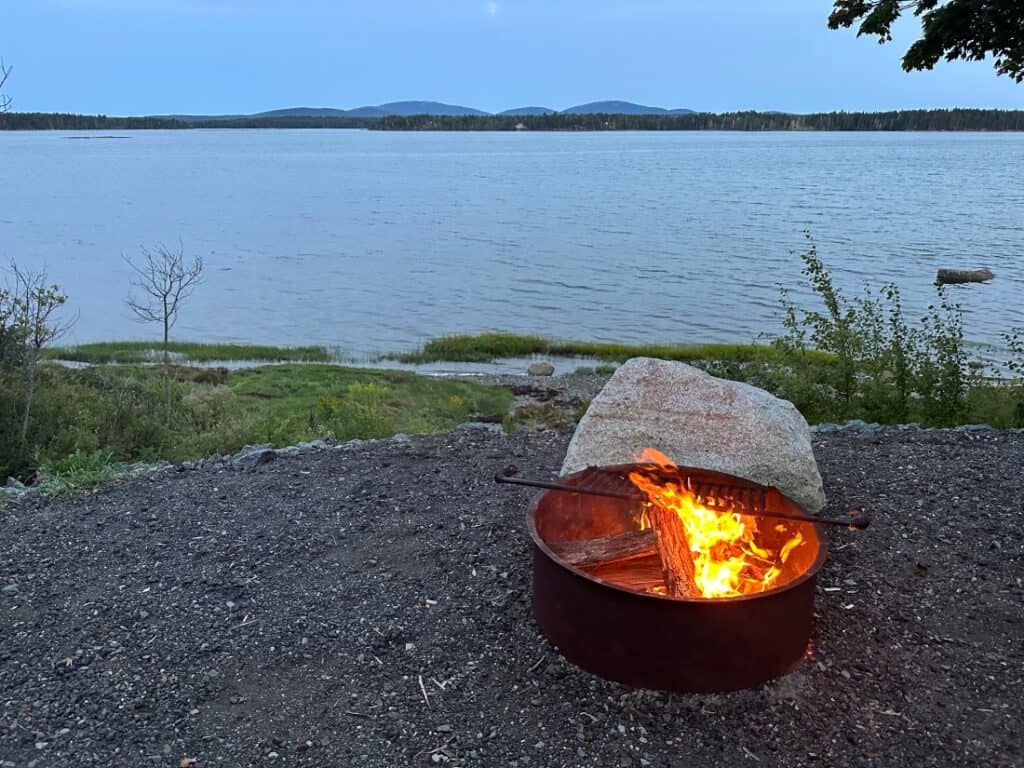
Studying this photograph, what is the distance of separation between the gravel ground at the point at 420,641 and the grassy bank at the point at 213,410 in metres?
2.30

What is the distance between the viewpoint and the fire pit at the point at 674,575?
361cm

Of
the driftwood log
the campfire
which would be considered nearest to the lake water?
the driftwood log

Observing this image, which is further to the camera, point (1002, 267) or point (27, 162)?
point (27, 162)

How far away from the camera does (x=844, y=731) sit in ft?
11.7

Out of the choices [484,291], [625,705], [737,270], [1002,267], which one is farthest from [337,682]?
[1002,267]

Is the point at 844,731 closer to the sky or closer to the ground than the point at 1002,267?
closer to the sky

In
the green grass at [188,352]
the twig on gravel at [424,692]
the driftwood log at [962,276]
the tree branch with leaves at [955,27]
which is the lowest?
the green grass at [188,352]

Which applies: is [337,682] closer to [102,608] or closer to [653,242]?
[102,608]

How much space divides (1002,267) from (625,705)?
3347cm

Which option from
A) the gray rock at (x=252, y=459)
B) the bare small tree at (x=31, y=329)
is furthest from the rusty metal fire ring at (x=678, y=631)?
the bare small tree at (x=31, y=329)

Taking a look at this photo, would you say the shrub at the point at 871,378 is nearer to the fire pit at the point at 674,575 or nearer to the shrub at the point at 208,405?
the fire pit at the point at 674,575

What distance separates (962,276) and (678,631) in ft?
98.1

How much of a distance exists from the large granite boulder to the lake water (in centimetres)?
1857

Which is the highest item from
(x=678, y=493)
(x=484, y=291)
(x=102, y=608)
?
(x=678, y=493)
